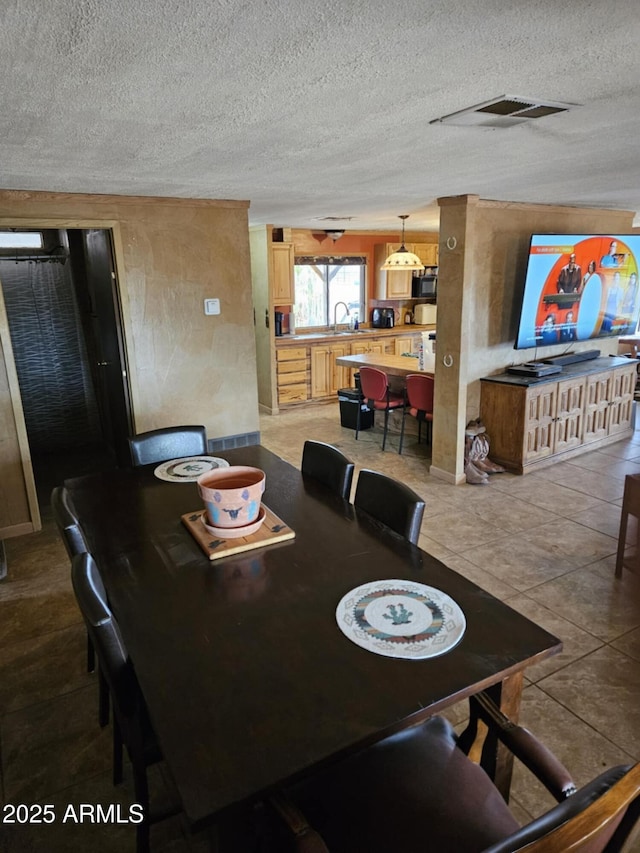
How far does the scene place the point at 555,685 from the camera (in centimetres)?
236

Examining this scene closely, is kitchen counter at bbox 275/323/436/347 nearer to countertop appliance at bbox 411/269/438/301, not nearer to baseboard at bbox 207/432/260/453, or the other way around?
countertop appliance at bbox 411/269/438/301

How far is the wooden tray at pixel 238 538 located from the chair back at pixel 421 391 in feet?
10.9

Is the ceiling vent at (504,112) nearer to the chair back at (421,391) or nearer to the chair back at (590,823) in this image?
the chair back at (590,823)

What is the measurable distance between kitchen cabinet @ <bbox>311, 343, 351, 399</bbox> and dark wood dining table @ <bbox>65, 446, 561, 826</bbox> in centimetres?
547

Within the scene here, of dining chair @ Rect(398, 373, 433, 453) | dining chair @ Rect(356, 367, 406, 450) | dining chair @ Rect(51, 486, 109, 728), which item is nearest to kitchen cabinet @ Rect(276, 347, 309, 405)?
dining chair @ Rect(356, 367, 406, 450)

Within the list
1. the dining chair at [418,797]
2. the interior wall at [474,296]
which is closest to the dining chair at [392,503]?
the dining chair at [418,797]

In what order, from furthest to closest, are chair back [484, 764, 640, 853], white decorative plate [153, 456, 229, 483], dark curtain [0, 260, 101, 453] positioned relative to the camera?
1. dark curtain [0, 260, 101, 453]
2. white decorative plate [153, 456, 229, 483]
3. chair back [484, 764, 640, 853]

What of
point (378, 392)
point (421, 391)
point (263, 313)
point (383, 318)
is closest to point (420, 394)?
point (421, 391)

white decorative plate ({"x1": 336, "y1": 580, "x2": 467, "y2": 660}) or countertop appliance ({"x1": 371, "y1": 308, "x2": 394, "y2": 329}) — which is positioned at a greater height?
countertop appliance ({"x1": 371, "y1": 308, "x2": 394, "y2": 329})

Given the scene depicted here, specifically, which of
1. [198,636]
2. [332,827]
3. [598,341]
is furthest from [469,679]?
[598,341]

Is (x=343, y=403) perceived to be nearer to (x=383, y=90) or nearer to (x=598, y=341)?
(x=598, y=341)

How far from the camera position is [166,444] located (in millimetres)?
3047

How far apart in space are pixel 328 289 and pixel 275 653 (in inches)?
290

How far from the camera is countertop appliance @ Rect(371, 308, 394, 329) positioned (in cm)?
823
